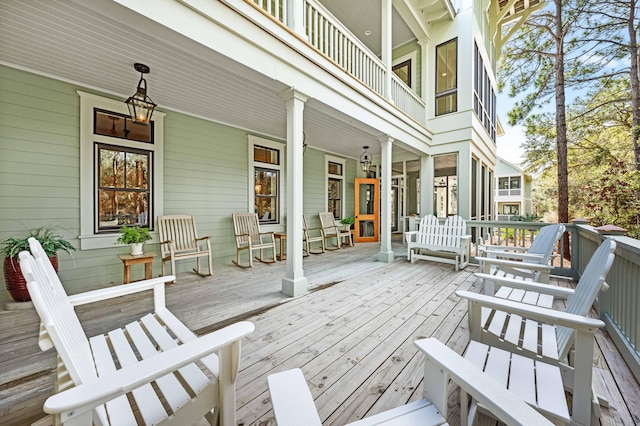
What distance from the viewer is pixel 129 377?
30.9 inches

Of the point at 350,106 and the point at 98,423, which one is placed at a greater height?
the point at 350,106

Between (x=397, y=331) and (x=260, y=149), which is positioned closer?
(x=397, y=331)

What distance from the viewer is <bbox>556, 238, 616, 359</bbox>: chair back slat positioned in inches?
51.2

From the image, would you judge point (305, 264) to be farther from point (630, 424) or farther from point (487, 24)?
point (487, 24)

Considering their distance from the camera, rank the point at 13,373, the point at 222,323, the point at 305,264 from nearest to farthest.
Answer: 1. the point at 13,373
2. the point at 222,323
3. the point at 305,264

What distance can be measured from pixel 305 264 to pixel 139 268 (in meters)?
2.78

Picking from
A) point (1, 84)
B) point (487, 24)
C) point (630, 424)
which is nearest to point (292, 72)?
point (1, 84)

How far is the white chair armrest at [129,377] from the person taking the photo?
2.21ft

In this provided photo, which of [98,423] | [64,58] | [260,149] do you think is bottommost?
[98,423]

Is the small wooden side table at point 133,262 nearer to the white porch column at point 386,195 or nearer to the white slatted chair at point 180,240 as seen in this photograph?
the white slatted chair at point 180,240

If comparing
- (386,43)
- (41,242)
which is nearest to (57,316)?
(41,242)

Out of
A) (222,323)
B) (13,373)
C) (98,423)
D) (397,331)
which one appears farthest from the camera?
(222,323)

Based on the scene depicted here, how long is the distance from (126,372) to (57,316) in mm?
486

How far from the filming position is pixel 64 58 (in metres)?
2.89
